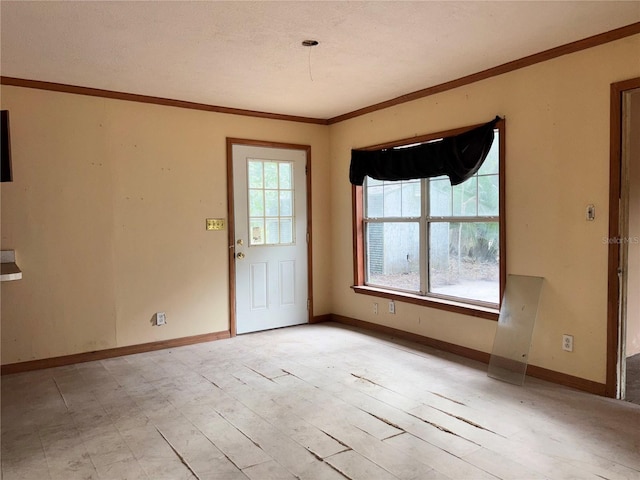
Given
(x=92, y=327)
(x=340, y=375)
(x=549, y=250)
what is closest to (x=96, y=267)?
(x=92, y=327)

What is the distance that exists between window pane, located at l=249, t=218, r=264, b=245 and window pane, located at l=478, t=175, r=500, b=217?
2336mm

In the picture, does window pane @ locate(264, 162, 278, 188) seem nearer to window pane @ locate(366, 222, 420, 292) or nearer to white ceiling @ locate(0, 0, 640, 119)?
white ceiling @ locate(0, 0, 640, 119)

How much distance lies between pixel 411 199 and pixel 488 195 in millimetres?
918

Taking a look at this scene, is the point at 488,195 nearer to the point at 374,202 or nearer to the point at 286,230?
the point at 374,202

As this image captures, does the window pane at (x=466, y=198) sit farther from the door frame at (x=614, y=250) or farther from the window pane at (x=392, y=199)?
the door frame at (x=614, y=250)

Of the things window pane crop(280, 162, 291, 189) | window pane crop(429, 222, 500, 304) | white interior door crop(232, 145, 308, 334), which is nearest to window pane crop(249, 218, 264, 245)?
white interior door crop(232, 145, 308, 334)

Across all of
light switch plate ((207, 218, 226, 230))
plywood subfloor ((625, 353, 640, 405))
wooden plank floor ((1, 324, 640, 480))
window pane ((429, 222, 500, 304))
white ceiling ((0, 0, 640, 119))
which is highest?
white ceiling ((0, 0, 640, 119))

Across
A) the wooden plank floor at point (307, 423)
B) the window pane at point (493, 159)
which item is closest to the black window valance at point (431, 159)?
the window pane at point (493, 159)

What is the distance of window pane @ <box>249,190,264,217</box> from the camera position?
5.18m

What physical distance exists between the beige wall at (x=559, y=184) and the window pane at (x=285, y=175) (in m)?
1.96

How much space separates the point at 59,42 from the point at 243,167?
2.23 meters

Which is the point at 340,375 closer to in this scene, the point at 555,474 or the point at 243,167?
the point at 555,474

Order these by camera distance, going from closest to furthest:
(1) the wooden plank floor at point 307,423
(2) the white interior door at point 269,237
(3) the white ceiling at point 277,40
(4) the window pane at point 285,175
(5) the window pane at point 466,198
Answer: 1. (1) the wooden plank floor at point 307,423
2. (3) the white ceiling at point 277,40
3. (5) the window pane at point 466,198
4. (2) the white interior door at point 269,237
5. (4) the window pane at point 285,175

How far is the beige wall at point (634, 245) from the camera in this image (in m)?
4.03
